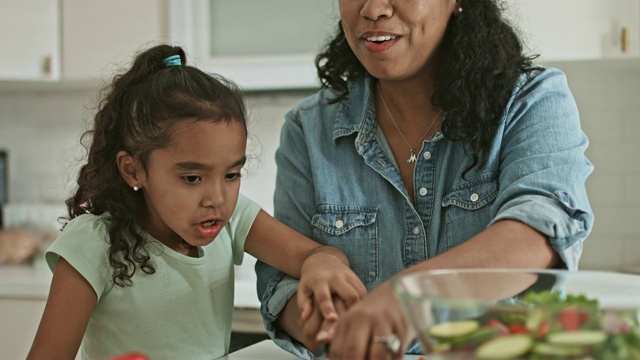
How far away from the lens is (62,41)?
2.99 m

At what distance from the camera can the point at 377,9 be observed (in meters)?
1.42

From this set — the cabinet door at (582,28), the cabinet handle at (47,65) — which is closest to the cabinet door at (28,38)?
the cabinet handle at (47,65)

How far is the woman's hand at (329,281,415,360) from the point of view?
2.96 ft

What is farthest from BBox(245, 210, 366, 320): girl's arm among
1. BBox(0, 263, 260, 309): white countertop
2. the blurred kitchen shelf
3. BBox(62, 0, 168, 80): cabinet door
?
the blurred kitchen shelf

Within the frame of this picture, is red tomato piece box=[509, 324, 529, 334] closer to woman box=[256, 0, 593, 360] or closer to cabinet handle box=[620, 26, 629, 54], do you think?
woman box=[256, 0, 593, 360]

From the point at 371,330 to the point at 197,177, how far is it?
0.51 metres

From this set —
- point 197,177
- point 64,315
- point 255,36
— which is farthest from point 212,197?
point 255,36

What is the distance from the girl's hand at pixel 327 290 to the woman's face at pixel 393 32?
385 millimetres

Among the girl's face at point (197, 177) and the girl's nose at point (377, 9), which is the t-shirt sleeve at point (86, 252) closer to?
the girl's face at point (197, 177)

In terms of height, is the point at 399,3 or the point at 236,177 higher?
the point at 399,3

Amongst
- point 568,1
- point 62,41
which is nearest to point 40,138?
point 62,41

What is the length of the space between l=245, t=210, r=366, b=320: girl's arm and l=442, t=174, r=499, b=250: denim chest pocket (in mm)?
186

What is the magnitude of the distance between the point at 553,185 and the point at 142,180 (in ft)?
2.08

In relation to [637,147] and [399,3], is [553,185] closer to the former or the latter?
[399,3]
